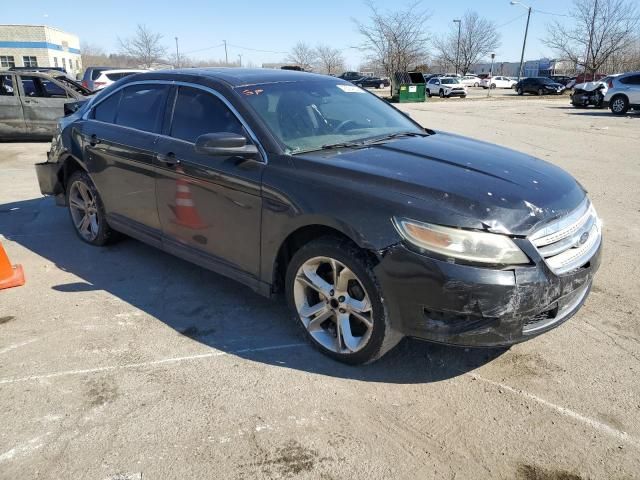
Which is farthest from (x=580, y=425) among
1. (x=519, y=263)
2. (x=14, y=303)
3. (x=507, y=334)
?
(x=14, y=303)

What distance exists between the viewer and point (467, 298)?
255 cm

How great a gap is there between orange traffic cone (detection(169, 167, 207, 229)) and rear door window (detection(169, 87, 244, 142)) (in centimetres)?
32

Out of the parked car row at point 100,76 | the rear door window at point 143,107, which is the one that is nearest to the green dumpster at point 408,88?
the parked car row at point 100,76

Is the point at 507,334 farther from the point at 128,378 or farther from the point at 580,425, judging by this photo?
the point at 128,378

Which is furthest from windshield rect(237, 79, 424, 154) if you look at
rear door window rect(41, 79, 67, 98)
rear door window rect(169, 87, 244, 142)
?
rear door window rect(41, 79, 67, 98)

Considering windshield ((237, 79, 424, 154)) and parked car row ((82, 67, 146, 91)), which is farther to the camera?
parked car row ((82, 67, 146, 91))

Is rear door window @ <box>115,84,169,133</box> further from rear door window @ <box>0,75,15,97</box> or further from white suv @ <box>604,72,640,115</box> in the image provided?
white suv @ <box>604,72,640,115</box>

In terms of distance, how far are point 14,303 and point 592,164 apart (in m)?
9.68

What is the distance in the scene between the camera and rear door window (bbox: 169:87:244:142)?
3.59m

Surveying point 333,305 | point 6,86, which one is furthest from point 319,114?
point 6,86

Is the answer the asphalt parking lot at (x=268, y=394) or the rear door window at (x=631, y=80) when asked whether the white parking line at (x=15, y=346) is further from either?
the rear door window at (x=631, y=80)

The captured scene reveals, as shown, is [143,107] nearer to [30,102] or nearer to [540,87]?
[30,102]

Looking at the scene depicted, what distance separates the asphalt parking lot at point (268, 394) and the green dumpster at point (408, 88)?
3021cm

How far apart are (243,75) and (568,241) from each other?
2579mm
